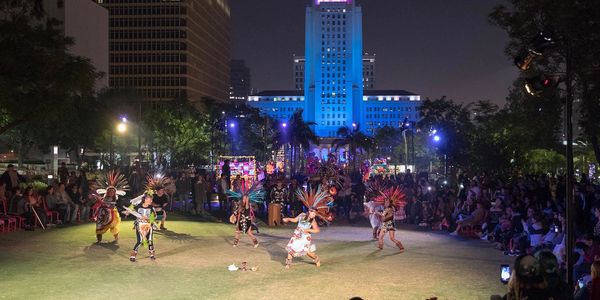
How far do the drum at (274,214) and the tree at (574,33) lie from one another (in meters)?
10.4

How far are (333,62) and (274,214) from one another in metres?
144

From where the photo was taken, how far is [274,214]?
22.5 m

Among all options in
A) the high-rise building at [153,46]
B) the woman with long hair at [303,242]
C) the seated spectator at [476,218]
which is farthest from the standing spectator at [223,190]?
the high-rise building at [153,46]

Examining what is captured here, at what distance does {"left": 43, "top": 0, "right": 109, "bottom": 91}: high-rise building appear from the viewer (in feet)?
206

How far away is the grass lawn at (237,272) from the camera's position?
11.0 m

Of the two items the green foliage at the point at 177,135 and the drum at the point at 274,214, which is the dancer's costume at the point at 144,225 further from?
the green foliage at the point at 177,135

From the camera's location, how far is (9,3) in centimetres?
1934

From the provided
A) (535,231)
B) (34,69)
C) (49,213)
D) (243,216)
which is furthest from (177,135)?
(535,231)

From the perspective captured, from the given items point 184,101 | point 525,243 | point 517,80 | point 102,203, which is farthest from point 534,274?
point 184,101

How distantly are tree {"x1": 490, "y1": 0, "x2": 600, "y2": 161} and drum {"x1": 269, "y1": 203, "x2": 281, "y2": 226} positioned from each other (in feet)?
34.0

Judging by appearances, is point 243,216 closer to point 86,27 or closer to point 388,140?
point 86,27

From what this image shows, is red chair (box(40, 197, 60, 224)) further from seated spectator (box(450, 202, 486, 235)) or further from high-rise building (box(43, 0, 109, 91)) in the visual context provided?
high-rise building (box(43, 0, 109, 91))

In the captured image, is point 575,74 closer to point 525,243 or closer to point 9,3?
point 525,243

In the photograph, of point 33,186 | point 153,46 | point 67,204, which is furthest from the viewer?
point 153,46
